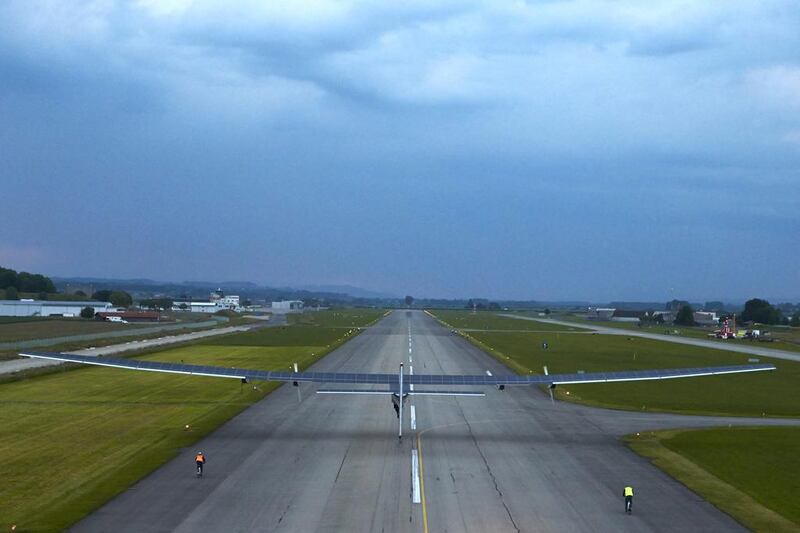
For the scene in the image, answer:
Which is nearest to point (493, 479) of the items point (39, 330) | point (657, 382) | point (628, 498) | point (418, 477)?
point (418, 477)

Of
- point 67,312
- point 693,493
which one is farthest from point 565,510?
point 67,312

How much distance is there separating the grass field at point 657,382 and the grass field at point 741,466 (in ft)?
32.2

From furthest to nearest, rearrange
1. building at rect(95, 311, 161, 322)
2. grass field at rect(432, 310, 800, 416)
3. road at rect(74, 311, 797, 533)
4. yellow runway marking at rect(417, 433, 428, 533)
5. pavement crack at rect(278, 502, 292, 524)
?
1. building at rect(95, 311, 161, 322)
2. grass field at rect(432, 310, 800, 416)
3. road at rect(74, 311, 797, 533)
4. pavement crack at rect(278, 502, 292, 524)
5. yellow runway marking at rect(417, 433, 428, 533)

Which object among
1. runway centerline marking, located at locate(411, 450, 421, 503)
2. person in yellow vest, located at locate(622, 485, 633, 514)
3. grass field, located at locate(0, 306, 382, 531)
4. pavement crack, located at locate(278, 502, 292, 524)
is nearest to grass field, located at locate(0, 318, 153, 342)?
grass field, located at locate(0, 306, 382, 531)

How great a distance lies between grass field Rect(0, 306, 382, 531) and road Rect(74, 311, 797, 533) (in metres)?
1.67

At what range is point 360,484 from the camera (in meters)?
31.9

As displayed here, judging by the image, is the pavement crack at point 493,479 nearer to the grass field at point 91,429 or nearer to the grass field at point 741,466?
A: the grass field at point 741,466

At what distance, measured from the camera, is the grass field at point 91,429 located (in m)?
29.6

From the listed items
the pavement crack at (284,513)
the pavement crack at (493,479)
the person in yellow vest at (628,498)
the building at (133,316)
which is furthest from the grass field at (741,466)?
the building at (133,316)

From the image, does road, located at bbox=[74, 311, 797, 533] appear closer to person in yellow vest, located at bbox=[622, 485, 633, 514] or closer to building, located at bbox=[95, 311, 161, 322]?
person in yellow vest, located at bbox=[622, 485, 633, 514]

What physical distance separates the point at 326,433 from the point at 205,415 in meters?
10.4

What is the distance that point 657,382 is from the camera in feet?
239

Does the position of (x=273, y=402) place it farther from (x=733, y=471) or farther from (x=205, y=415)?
(x=733, y=471)

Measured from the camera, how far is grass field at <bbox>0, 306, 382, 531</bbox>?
29.6m
